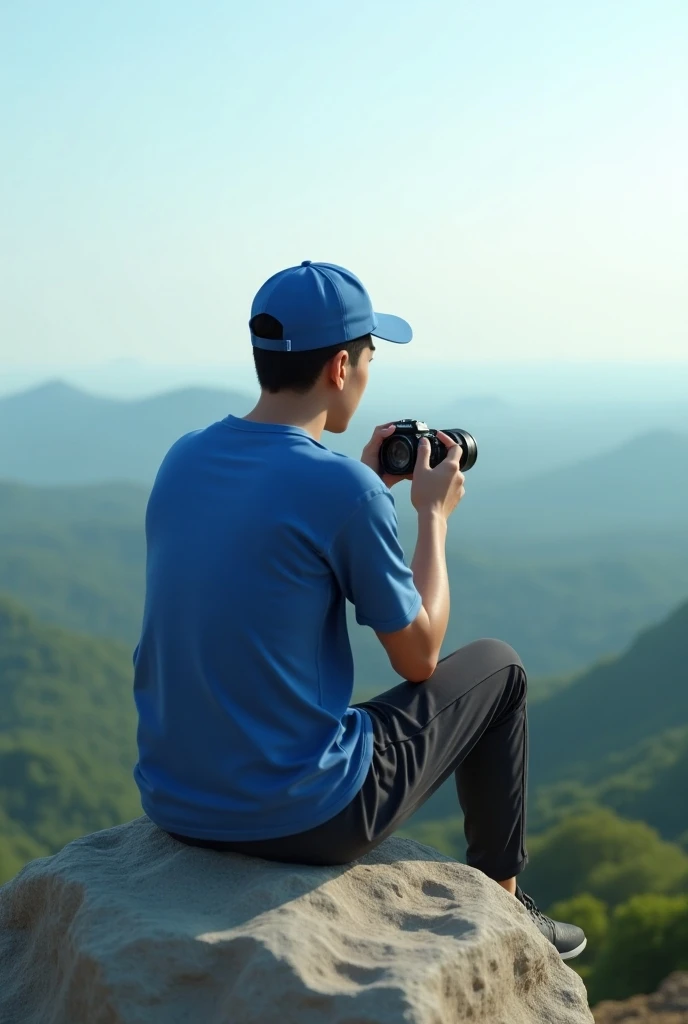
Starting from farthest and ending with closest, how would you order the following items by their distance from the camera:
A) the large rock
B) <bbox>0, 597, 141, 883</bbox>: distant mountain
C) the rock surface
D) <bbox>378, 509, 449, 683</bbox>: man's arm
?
<bbox>0, 597, 141, 883</bbox>: distant mountain < the rock surface < <bbox>378, 509, 449, 683</bbox>: man's arm < the large rock

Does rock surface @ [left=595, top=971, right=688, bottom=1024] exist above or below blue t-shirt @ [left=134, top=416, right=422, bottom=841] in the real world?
below

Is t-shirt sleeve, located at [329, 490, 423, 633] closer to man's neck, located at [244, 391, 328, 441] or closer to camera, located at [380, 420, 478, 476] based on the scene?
man's neck, located at [244, 391, 328, 441]

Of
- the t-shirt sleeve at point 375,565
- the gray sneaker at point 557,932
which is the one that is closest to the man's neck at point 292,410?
the t-shirt sleeve at point 375,565

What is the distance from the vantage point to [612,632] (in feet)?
477

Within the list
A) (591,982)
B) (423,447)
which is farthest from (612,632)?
(423,447)

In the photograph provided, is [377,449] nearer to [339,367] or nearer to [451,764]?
[339,367]

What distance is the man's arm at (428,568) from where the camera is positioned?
3146 mm

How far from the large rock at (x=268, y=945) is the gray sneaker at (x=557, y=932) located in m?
0.20

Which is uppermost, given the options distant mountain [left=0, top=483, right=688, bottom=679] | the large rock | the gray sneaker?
the large rock

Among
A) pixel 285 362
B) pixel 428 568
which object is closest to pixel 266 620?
pixel 428 568

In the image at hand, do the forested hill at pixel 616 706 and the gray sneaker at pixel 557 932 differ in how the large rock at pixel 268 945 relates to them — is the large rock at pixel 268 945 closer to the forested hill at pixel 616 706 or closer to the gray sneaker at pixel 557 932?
the gray sneaker at pixel 557 932

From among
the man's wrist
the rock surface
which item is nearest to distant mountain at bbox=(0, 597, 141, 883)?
the rock surface

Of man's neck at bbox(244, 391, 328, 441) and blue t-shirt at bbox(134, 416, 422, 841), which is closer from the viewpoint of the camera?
blue t-shirt at bbox(134, 416, 422, 841)

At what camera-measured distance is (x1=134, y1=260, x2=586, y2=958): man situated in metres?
2.94
